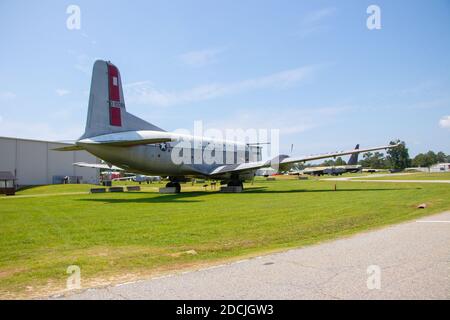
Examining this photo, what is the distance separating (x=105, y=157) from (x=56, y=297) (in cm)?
2187

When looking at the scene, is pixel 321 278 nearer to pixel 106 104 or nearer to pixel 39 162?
pixel 106 104

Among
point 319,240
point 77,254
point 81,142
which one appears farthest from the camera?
point 81,142

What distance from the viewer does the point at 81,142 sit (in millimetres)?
25094

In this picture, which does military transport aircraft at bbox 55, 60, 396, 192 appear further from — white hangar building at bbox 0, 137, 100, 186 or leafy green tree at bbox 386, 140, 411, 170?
leafy green tree at bbox 386, 140, 411, 170

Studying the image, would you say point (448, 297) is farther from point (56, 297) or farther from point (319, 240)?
point (56, 297)

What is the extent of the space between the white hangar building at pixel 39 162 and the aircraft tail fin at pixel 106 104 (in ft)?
156

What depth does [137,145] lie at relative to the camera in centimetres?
2811

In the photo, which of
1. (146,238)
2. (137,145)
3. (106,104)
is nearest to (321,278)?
(146,238)

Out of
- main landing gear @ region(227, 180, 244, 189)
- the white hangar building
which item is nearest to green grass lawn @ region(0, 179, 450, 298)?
main landing gear @ region(227, 180, 244, 189)

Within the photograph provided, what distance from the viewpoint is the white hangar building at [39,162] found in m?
66.0

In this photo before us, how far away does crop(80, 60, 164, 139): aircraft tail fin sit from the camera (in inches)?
1011

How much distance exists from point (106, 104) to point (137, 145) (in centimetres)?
393
